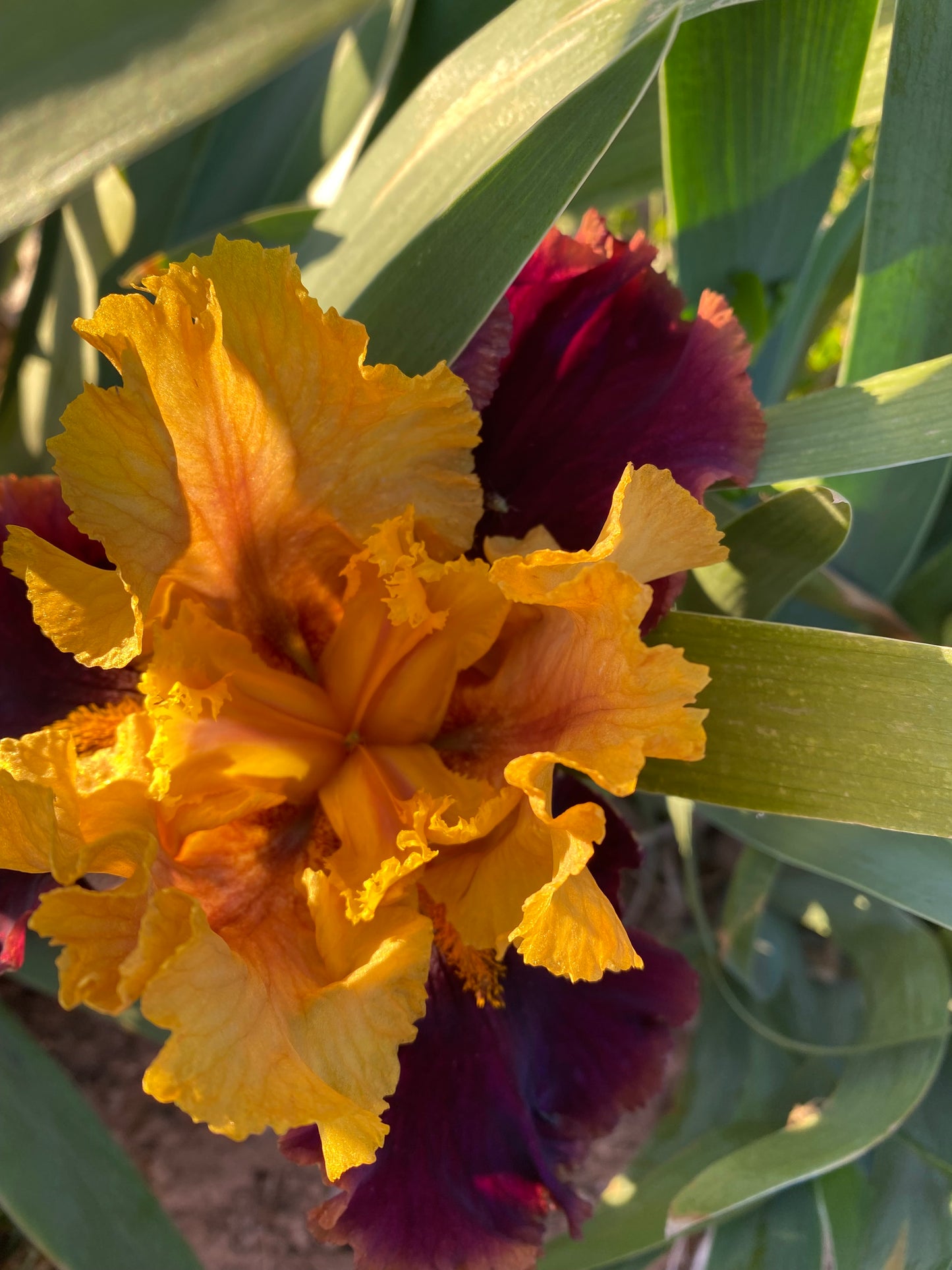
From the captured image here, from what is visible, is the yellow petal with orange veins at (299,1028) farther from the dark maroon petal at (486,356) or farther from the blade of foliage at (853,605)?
the blade of foliage at (853,605)

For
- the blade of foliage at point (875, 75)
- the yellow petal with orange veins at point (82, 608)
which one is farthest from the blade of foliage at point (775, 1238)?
the blade of foliage at point (875, 75)

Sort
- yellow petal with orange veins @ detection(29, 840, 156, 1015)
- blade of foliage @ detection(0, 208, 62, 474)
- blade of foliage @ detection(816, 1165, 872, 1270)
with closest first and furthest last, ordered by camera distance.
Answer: yellow petal with orange veins @ detection(29, 840, 156, 1015) < blade of foliage @ detection(816, 1165, 872, 1270) < blade of foliage @ detection(0, 208, 62, 474)

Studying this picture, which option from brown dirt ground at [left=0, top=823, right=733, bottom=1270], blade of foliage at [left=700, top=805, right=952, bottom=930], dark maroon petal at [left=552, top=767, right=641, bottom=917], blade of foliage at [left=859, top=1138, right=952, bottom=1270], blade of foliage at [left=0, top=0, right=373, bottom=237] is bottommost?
brown dirt ground at [left=0, top=823, right=733, bottom=1270]

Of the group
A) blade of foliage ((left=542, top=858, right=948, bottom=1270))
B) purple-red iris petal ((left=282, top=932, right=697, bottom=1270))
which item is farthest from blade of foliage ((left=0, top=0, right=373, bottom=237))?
blade of foliage ((left=542, top=858, right=948, bottom=1270))

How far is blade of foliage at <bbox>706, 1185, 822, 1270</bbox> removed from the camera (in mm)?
1064

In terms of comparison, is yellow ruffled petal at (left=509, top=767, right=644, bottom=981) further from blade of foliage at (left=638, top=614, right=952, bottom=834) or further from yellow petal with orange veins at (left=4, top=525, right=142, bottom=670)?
yellow petal with orange veins at (left=4, top=525, right=142, bottom=670)

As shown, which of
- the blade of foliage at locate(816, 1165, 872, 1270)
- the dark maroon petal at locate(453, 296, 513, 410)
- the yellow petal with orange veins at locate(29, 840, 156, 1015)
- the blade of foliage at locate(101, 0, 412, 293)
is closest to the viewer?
the yellow petal with orange veins at locate(29, 840, 156, 1015)

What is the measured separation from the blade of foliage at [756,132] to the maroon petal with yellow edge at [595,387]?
0.20 metres

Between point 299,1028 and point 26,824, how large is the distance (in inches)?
9.6

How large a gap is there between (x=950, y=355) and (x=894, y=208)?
0.21m

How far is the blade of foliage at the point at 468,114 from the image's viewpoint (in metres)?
0.75

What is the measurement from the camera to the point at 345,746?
93 cm

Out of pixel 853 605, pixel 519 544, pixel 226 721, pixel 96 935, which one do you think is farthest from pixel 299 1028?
pixel 853 605

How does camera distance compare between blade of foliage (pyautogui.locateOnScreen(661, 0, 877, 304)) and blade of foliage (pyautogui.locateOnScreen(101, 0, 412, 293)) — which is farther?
blade of foliage (pyautogui.locateOnScreen(101, 0, 412, 293))
